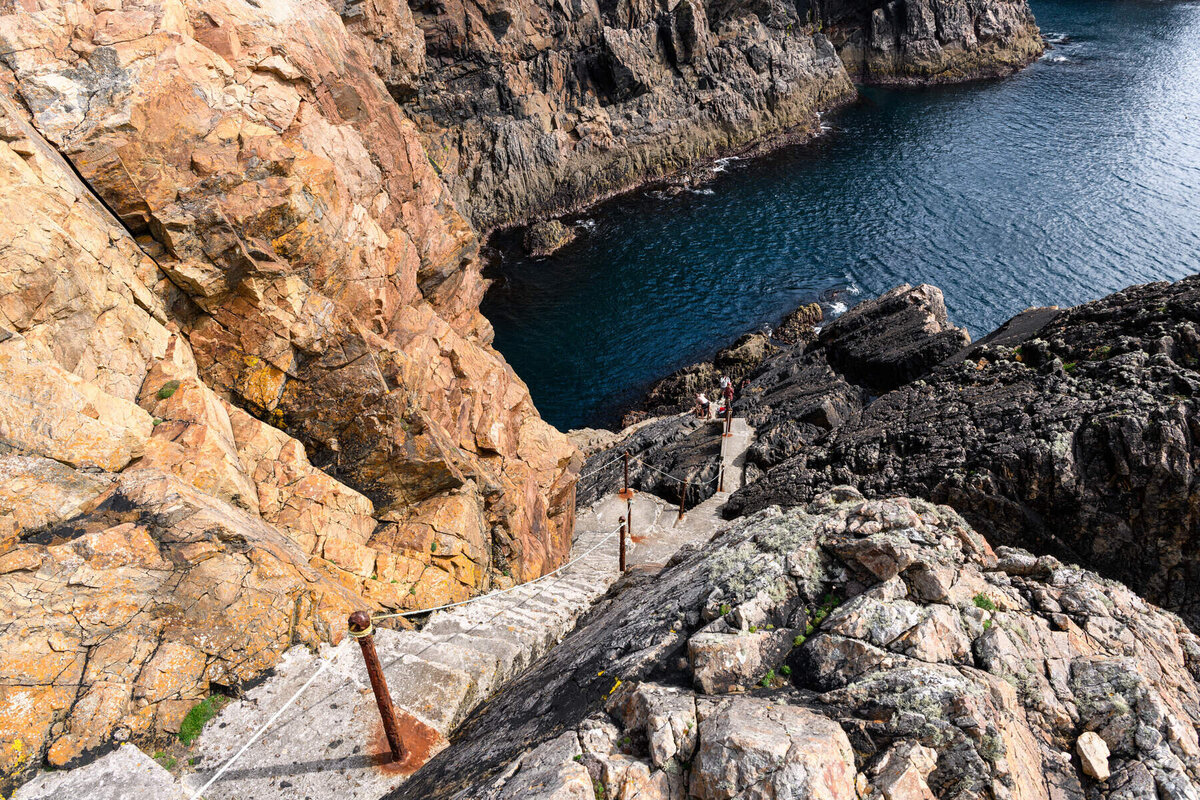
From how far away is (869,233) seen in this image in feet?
205

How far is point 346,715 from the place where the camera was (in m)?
11.2

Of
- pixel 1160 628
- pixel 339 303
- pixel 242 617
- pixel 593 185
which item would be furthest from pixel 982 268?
pixel 242 617

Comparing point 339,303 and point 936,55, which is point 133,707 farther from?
point 936,55

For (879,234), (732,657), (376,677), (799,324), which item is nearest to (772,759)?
(732,657)

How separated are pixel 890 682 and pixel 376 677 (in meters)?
7.57

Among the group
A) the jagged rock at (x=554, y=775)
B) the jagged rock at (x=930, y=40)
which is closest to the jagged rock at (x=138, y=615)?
the jagged rock at (x=554, y=775)

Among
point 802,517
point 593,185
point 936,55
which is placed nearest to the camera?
point 802,517

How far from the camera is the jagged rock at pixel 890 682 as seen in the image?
7871mm

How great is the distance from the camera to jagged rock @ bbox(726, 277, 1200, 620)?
51.2ft

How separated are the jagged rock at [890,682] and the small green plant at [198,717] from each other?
11.0 ft

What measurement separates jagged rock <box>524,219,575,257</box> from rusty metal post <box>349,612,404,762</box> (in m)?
55.4

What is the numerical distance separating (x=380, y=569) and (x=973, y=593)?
11701mm

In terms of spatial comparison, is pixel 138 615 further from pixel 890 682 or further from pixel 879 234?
pixel 879 234

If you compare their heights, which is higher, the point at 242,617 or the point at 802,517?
the point at 242,617
